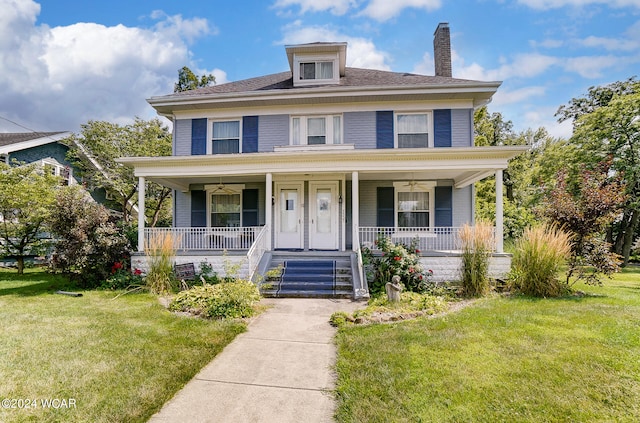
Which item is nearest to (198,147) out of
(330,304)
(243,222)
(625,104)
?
(243,222)

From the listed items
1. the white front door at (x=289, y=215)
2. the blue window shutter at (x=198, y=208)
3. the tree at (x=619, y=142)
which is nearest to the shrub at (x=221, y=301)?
the white front door at (x=289, y=215)

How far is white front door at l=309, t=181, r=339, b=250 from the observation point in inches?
404

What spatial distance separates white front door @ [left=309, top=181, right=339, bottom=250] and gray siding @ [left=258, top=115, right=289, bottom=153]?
209 cm

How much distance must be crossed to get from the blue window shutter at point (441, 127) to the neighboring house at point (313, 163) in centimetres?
3

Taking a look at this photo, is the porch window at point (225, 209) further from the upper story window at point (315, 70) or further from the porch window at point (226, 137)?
the upper story window at point (315, 70)

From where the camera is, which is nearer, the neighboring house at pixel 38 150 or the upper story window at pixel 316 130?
the upper story window at pixel 316 130

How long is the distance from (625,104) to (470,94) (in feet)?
33.9

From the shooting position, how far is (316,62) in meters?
11.4

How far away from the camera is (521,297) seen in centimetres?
665

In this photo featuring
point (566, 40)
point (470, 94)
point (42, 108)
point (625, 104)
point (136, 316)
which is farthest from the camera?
point (42, 108)

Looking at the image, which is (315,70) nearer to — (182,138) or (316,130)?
(316,130)

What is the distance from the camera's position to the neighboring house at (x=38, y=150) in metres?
13.9

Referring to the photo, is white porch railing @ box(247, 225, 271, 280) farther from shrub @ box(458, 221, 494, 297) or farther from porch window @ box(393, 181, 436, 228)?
shrub @ box(458, 221, 494, 297)

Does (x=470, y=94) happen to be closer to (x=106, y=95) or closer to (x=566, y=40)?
(x=566, y=40)
